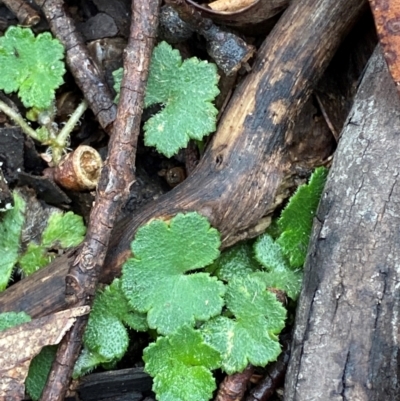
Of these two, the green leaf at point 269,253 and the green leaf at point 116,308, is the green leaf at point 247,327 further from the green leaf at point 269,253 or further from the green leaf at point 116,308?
the green leaf at point 116,308

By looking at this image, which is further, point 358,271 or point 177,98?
point 177,98

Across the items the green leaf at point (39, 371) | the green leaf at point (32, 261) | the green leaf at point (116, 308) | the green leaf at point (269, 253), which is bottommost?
the green leaf at point (39, 371)

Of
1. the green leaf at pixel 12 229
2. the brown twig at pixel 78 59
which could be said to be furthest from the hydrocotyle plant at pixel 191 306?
the brown twig at pixel 78 59

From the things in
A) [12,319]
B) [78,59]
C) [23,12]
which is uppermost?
[23,12]

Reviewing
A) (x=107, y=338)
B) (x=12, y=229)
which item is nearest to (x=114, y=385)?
(x=107, y=338)

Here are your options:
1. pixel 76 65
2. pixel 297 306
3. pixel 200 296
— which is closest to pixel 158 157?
pixel 76 65

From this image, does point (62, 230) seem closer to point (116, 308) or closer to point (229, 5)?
point (116, 308)
